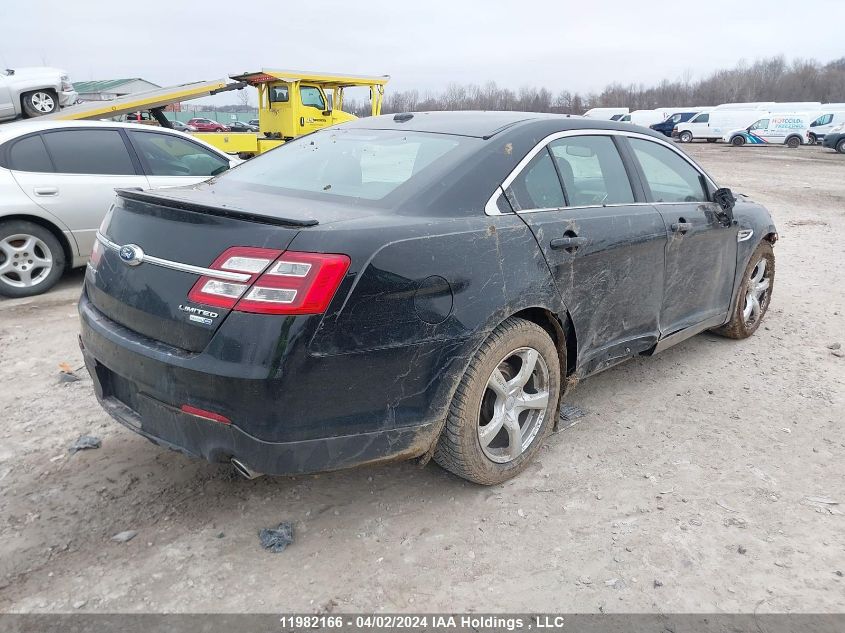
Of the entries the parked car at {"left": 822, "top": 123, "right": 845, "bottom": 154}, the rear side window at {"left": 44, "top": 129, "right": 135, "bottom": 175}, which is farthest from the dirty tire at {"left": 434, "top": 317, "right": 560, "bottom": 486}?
the parked car at {"left": 822, "top": 123, "right": 845, "bottom": 154}

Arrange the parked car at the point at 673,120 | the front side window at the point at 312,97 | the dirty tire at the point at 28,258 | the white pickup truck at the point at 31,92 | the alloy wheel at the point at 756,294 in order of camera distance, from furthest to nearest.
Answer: the parked car at the point at 673,120
the front side window at the point at 312,97
the white pickup truck at the point at 31,92
the dirty tire at the point at 28,258
the alloy wheel at the point at 756,294

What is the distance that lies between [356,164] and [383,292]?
1.00 meters

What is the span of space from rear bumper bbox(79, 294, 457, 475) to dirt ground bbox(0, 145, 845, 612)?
0.42 metres

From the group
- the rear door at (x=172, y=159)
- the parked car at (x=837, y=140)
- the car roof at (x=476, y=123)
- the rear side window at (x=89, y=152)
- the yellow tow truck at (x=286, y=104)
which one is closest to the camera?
the car roof at (x=476, y=123)

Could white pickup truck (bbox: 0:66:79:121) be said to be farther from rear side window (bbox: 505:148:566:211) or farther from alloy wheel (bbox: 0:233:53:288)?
rear side window (bbox: 505:148:566:211)

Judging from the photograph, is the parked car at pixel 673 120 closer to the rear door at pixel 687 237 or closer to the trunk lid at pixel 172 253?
the rear door at pixel 687 237

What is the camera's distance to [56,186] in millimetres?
5750

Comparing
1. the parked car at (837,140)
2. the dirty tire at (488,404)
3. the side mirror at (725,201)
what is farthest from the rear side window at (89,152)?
the parked car at (837,140)

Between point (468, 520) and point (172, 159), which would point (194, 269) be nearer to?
point (468, 520)

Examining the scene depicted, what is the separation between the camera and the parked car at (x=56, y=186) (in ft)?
18.5

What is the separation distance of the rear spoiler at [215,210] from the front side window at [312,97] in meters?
12.4

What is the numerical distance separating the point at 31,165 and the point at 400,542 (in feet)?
17.0

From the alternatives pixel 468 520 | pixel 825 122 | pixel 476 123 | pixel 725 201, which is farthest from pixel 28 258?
pixel 825 122

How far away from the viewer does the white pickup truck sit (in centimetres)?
1073
